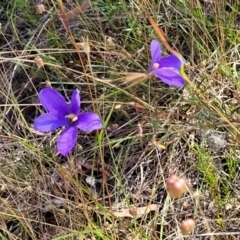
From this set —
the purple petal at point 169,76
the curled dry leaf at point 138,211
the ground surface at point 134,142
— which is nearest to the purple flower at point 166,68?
the purple petal at point 169,76

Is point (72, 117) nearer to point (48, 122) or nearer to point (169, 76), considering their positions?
point (48, 122)

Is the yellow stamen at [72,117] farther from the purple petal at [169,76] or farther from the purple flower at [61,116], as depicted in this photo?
the purple petal at [169,76]

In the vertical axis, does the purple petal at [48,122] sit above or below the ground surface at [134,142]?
above

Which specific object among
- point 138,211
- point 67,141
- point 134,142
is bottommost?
point 138,211

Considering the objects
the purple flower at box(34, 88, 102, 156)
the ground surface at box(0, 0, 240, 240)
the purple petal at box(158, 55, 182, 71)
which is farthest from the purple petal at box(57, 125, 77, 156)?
the purple petal at box(158, 55, 182, 71)

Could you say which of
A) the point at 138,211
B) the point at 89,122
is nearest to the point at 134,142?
the point at 138,211

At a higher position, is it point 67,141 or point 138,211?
point 67,141

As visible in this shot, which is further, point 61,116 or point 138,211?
point 138,211
